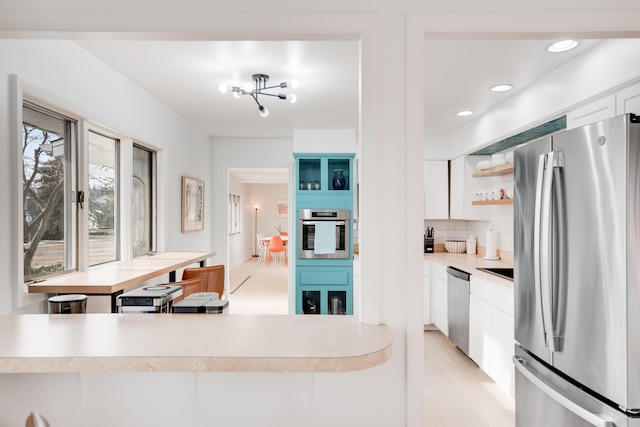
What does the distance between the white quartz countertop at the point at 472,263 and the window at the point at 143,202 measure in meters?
3.07

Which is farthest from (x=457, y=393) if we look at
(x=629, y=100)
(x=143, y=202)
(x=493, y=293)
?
(x=143, y=202)

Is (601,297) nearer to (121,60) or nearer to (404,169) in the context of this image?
(404,169)

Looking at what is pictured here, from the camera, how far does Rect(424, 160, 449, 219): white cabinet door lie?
512cm

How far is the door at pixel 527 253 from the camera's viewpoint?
6.45 ft

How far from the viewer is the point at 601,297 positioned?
158 centimetres

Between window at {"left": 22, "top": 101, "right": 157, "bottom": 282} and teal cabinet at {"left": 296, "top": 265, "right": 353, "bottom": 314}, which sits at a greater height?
window at {"left": 22, "top": 101, "right": 157, "bottom": 282}

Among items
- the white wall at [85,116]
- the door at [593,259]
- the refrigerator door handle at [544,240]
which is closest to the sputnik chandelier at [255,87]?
the white wall at [85,116]

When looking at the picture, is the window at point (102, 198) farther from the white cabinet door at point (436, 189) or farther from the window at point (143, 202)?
the white cabinet door at point (436, 189)

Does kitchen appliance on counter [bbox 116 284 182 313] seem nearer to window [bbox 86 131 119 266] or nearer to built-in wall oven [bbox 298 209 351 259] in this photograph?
window [bbox 86 131 119 266]

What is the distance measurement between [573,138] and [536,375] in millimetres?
1158

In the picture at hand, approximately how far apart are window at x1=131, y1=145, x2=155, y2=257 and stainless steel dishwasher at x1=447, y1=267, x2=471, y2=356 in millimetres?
3047

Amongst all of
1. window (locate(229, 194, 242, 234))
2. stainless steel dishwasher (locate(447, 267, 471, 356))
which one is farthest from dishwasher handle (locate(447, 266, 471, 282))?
window (locate(229, 194, 242, 234))

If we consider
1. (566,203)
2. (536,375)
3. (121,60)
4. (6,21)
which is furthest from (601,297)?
(121,60)

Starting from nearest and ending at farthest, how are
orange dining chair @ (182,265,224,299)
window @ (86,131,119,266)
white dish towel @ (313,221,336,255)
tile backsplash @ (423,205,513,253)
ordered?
window @ (86,131,119,266)
orange dining chair @ (182,265,224,299)
tile backsplash @ (423,205,513,253)
white dish towel @ (313,221,336,255)
